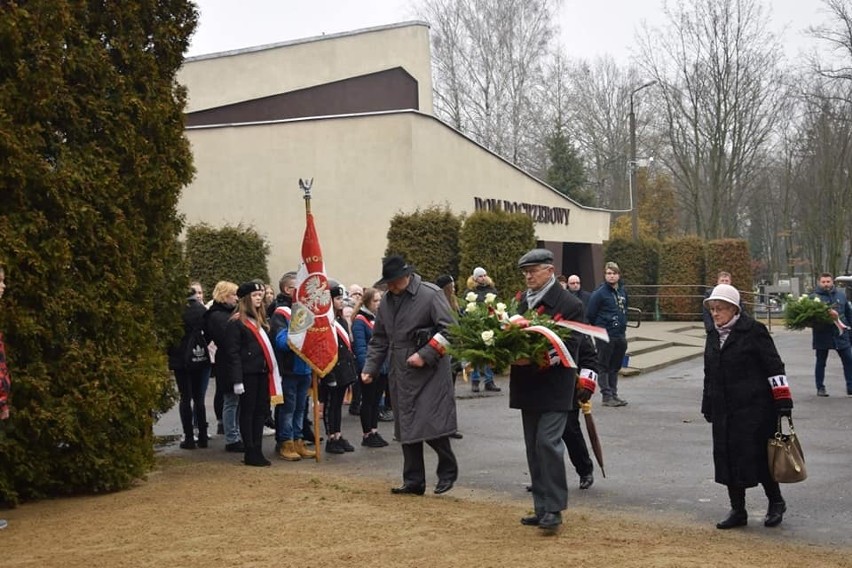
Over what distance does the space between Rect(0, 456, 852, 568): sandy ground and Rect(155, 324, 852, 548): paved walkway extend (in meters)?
0.34

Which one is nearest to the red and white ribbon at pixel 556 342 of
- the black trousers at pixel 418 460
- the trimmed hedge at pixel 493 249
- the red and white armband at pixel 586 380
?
the red and white armband at pixel 586 380

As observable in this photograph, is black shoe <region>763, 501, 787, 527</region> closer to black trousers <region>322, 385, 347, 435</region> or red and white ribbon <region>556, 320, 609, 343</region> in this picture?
red and white ribbon <region>556, 320, 609, 343</region>

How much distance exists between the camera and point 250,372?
10141 millimetres

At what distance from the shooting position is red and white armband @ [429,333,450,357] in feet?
26.8

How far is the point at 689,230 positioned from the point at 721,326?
59.3 metres

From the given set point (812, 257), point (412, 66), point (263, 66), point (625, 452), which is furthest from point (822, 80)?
point (625, 452)

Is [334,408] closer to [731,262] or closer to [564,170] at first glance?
[731,262]

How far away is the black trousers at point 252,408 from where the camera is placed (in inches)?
399

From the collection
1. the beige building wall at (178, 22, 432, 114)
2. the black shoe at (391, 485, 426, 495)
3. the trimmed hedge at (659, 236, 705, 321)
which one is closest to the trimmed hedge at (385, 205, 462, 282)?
the beige building wall at (178, 22, 432, 114)

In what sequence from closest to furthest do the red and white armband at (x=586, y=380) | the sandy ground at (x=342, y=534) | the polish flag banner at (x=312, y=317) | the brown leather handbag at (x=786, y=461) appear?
the sandy ground at (x=342, y=534)
the brown leather handbag at (x=786, y=461)
the red and white armband at (x=586, y=380)
the polish flag banner at (x=312, y=317)

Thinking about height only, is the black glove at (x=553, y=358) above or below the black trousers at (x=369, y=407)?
above

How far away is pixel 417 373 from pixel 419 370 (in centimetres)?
3

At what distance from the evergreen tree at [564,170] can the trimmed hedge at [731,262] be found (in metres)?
12.4

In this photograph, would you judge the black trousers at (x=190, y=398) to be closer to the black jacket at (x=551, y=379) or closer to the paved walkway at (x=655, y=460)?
the paved walkway at (x=655, y=460)
